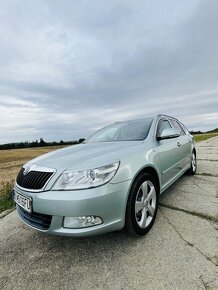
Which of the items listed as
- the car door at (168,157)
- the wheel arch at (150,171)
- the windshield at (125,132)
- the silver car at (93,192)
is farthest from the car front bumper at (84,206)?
the windshield at (125,132)

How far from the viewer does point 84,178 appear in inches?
85.1

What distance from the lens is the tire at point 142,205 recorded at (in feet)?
7.76

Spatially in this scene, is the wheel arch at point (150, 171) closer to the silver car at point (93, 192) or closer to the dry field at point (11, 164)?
the silver car at point (93, 192)

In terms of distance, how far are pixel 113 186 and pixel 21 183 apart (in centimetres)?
113

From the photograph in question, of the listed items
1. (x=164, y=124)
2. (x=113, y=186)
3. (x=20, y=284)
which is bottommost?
(x=20, y=284)

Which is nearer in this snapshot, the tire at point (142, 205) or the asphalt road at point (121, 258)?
the asphalt road at point (121, 258)

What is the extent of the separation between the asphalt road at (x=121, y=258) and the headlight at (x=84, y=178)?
0.78 m

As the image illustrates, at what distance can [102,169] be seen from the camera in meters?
2.22

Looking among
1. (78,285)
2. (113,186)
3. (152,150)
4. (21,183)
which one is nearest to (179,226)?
(152,150)

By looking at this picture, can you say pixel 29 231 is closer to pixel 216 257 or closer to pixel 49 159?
pixel 49 159

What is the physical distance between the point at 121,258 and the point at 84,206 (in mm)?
695

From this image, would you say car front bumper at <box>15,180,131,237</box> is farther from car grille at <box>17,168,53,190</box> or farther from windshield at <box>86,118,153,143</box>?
windshield at <box>86,118,153,143</box>

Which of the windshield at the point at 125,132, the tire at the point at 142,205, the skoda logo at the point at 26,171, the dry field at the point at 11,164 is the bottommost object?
the dry field at the point at 11,164

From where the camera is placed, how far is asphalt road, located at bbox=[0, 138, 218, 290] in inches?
76.5
